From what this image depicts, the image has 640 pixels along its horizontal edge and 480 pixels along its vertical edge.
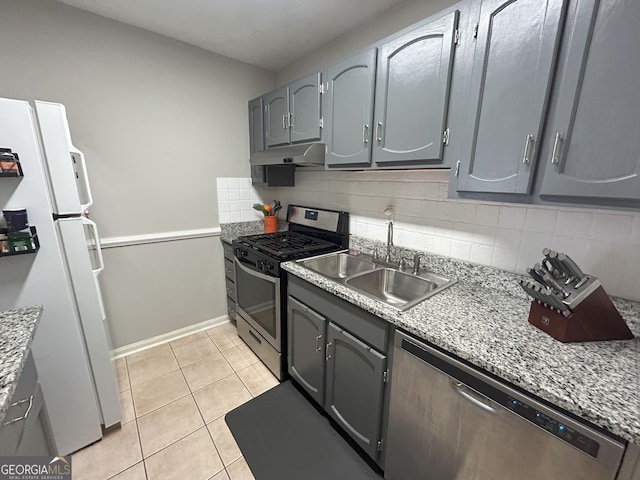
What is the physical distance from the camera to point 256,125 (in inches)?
96.1

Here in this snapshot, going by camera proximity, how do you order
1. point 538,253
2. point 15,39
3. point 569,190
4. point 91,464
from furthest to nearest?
point 15,39
point 91,464
point 538,253
point 569,190

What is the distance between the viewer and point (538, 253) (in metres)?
1.24

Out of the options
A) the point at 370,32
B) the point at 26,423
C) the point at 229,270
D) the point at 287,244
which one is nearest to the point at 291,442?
the point at 26,423

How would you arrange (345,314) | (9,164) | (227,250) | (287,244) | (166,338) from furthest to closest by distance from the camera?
(227,250), (166,338), (287,244), (345,314), (9,164)

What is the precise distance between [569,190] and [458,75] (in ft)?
2.10

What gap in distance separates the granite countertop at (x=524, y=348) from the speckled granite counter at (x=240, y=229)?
1.50m

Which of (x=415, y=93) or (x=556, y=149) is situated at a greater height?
(x=415, y=93)

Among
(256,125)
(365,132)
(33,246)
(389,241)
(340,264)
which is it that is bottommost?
(340,264)

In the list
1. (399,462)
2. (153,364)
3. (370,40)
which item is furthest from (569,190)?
(153,364)

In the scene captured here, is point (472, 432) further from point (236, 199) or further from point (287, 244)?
point (236, 199)

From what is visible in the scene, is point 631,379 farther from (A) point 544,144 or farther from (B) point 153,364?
(B) point 153,364

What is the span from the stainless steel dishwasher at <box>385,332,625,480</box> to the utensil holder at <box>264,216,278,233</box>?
1.86 meters

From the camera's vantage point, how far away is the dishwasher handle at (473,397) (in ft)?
2.81

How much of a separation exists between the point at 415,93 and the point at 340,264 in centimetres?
118
